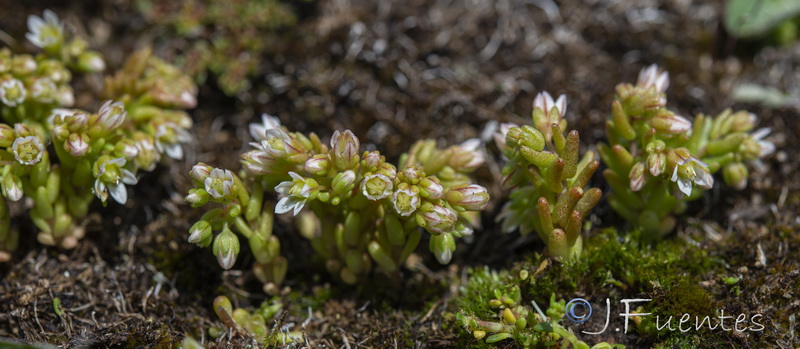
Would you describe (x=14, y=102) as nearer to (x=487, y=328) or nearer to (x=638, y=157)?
(x=487, y=328)

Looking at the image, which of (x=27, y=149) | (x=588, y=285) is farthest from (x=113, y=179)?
Result: (x=588, y=285)

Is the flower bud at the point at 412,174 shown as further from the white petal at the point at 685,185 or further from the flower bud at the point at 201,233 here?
the white petal at the point at 685,185

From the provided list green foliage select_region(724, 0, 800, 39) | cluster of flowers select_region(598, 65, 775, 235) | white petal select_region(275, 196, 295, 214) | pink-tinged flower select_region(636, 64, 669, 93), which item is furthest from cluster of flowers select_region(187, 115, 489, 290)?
green foliage select_region(724, 0, 800, 39)

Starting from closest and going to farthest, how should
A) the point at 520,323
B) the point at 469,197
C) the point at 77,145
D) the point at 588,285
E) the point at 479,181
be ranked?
1. the point at 520,323
2. the point at 469,197
3. the point at 77,145
4. the point at 588,285
5. the point at 479,181

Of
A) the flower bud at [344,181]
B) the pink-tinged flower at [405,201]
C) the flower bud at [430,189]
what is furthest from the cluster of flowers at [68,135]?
the flower bud at [430,189]

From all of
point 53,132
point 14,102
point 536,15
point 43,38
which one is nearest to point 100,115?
point 53,132

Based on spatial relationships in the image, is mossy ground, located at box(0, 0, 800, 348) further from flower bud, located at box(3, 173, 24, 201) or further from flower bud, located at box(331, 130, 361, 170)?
flower bud, located at box(331, 130, 361, 170)

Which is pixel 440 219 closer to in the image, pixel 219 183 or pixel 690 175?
pixel 219 183
